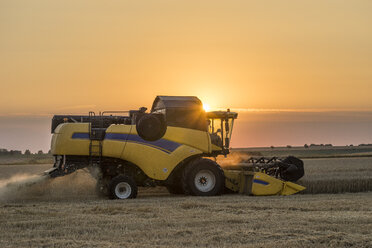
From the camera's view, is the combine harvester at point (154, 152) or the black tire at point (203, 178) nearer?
the combine harvester at point (154, 152)

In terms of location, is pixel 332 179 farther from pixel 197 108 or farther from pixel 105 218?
pixel 105 218

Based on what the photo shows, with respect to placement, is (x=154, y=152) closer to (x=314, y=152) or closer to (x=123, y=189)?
(x=123, y=189)

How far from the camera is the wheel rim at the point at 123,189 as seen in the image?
1628cm

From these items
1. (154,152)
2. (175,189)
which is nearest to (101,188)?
(154,152)

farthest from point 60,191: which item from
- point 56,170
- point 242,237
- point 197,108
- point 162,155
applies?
point 242,237

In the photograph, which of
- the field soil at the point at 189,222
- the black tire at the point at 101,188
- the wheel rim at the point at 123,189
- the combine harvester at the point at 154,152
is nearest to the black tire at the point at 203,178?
the combine harvester at the point at 154,152

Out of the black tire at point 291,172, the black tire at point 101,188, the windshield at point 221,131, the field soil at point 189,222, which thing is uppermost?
the windshield at point 221,131

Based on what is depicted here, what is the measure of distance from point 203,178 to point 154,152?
164cm

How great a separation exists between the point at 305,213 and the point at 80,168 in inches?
273

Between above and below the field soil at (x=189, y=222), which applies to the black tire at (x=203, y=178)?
above

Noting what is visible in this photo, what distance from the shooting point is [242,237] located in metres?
9.58

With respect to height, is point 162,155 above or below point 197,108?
below

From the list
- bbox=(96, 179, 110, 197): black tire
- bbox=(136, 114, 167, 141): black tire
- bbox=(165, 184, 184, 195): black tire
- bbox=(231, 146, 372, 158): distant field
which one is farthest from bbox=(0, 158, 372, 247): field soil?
bbox=(231, 146, 372, 158): distant field

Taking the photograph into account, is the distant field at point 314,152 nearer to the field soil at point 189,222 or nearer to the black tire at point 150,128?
the black tire at point 150,128
